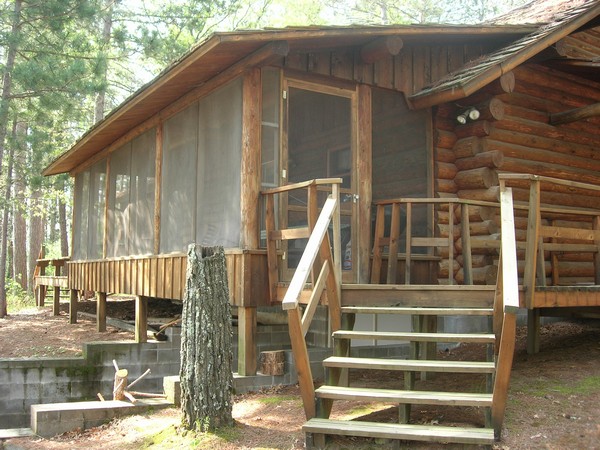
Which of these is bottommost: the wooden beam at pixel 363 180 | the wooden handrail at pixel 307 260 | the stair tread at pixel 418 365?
the stair tread at pixel 418 365

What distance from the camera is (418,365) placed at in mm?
5105

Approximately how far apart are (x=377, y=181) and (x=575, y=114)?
3.19 m

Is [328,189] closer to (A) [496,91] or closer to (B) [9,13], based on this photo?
(A) [496,91]

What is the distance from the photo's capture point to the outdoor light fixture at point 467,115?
29.2 ft

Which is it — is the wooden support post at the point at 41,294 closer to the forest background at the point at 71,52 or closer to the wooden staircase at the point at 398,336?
the forest background at the point at 71,52

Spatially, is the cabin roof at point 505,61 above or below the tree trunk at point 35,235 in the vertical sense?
above

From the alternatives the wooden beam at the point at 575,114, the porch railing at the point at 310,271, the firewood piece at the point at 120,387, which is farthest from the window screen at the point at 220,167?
the wooden beam at the point at 575,114

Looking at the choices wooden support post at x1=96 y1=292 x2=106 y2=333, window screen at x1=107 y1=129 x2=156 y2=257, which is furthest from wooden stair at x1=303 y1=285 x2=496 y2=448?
wooden support post at x1=96 y1=292 x2=106 y2=333

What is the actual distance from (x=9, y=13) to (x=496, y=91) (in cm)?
1193

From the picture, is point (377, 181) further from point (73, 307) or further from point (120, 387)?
point (73, 307)

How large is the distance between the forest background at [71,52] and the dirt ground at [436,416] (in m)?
8.05

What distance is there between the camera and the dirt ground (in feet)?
15.8

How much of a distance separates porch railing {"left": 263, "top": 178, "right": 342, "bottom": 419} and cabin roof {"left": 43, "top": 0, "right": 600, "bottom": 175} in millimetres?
1688

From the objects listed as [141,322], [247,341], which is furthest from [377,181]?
[141,322]
